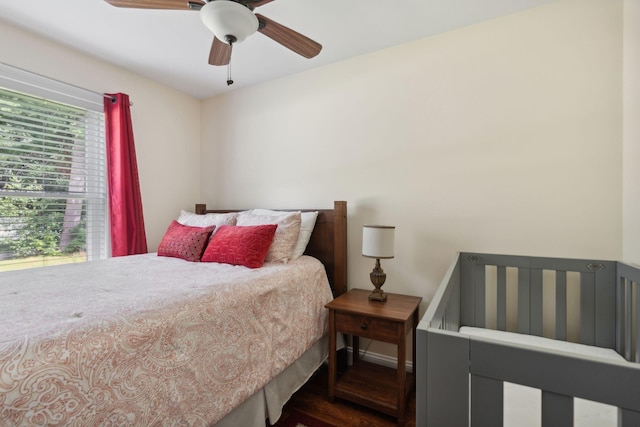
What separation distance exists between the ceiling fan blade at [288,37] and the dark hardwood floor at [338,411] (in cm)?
209

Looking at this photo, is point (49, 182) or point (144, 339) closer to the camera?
point (144, 339)

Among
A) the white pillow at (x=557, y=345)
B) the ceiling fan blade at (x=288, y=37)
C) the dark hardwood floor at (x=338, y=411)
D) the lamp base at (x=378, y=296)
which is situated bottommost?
the dark hardwood floor at (x=338, y=411)

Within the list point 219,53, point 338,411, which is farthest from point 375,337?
point 219,53

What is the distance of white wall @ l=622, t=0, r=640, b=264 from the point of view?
4.74ft

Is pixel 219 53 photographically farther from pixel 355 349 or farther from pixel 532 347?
pixel 355 349

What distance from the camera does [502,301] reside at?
1812 millimetres

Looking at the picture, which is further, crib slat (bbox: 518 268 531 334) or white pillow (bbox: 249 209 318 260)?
white pillow (bbox: 249 209 318 260)

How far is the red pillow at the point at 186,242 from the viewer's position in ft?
6.88

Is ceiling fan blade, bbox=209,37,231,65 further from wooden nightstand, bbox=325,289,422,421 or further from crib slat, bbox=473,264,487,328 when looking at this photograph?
crib slat, bbox=473,264,487,328

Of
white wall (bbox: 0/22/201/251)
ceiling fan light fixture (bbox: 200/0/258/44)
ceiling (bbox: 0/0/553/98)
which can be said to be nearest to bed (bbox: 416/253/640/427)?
ceiling fan light fixture (bbox: 200/0/258/44)

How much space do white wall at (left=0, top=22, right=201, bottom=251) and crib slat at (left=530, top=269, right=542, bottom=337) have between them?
3.07 m

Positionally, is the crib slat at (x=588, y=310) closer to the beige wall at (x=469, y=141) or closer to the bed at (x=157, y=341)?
the beige wall at (x=469, y=141)

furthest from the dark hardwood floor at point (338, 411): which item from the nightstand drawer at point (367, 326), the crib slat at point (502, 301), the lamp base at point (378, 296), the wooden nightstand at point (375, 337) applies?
the crib slat at point (502, 301)

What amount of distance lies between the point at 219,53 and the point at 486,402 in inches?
77.0
